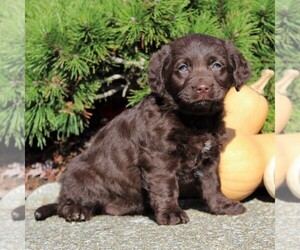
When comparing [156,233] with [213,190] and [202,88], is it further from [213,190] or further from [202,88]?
[202,88]

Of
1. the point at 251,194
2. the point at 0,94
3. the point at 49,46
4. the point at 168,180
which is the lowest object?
the point at 251,194

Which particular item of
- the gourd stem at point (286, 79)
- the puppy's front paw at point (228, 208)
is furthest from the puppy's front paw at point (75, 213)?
the gourd stem at point (286, 79)

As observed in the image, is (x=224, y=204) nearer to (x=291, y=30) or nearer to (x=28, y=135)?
(x=291, y=30)

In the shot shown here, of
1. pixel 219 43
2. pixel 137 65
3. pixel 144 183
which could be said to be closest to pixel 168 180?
pixel 144 183

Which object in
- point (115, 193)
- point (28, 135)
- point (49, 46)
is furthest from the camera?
point (28, 135)

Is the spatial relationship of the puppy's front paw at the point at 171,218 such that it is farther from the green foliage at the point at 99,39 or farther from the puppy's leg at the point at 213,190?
the green foliage at the point at 99,39

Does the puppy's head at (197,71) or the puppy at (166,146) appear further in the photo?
the puppy at (166,146)
